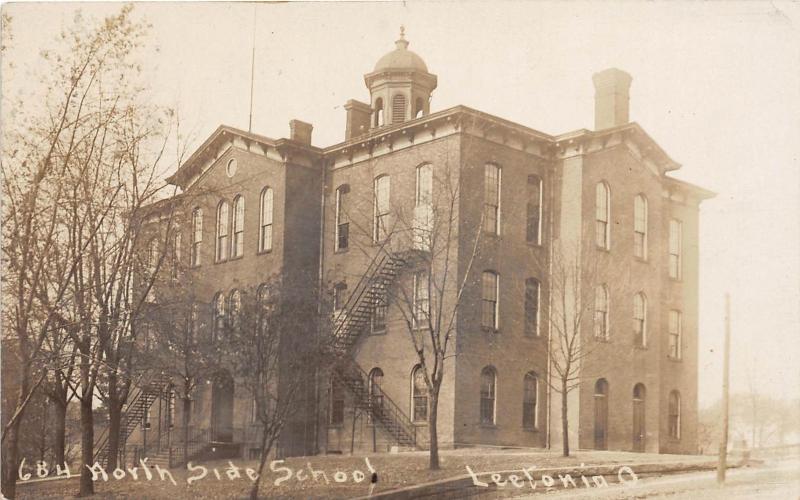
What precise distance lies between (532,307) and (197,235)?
25.7 ft

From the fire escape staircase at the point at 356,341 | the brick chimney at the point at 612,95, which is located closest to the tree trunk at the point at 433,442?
the fire escape staircase at the point at 356,341

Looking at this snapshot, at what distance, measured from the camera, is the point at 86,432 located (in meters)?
19.8

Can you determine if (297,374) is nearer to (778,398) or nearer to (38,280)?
(38,280)

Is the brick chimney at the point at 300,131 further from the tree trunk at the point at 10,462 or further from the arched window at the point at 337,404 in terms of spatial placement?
the tree trunk at the point at 10,462

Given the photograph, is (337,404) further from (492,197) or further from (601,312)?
(601,312)

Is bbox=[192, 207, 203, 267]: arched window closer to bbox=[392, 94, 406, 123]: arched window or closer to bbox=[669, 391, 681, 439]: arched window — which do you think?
bbox=[392, 94, 406, 123]: arched window

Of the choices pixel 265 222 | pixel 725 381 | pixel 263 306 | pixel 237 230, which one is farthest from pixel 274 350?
pixel 725 381

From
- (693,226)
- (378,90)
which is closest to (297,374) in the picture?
(693,226)

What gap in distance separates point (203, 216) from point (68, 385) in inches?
193

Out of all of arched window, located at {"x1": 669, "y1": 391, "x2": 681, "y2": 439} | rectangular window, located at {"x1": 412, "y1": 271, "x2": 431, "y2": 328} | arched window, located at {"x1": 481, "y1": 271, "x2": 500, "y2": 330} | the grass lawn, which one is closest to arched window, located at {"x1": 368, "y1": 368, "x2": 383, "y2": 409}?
rectangular window, located at {"x1": 412, "y1": 271, "x2": 431, "y2": 328}

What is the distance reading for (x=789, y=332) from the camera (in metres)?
16.9

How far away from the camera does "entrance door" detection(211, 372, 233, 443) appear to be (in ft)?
69.7

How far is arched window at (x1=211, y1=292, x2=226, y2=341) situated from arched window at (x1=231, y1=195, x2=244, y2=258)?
2595 millimetres

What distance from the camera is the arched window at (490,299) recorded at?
23.7m
